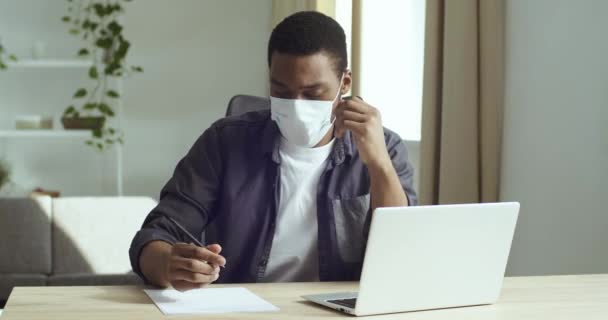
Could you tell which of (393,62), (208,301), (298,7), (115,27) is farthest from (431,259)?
(115,27)

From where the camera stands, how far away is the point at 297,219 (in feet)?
5.73

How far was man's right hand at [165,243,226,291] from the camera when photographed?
4.33 feet

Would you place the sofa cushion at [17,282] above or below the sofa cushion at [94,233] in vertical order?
below

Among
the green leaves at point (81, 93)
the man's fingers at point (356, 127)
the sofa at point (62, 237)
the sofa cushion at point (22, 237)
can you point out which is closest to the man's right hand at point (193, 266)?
the man's fingers at point (356, 127)

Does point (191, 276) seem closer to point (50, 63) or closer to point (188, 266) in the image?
point (188, 266)

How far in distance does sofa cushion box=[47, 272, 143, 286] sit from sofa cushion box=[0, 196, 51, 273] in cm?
15

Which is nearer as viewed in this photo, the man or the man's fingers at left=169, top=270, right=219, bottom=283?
the man's fingers at left=169, top=270, right=219, bottom=283

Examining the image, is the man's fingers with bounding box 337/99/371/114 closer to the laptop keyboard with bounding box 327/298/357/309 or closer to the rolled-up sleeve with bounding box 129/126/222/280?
the rolled-up sleeve with bounding box 129/126/222/280

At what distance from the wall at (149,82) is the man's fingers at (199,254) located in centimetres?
382

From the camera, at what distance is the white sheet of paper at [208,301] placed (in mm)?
1290

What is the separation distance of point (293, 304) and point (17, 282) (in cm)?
176

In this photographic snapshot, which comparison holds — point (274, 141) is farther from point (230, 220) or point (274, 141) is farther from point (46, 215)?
point (46, 215)

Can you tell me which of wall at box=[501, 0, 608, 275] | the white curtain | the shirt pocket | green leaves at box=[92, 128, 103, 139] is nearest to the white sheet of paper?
the shirt pocket

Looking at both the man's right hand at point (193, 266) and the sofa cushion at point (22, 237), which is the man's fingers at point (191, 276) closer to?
the man's right hand at point (193, 266)
